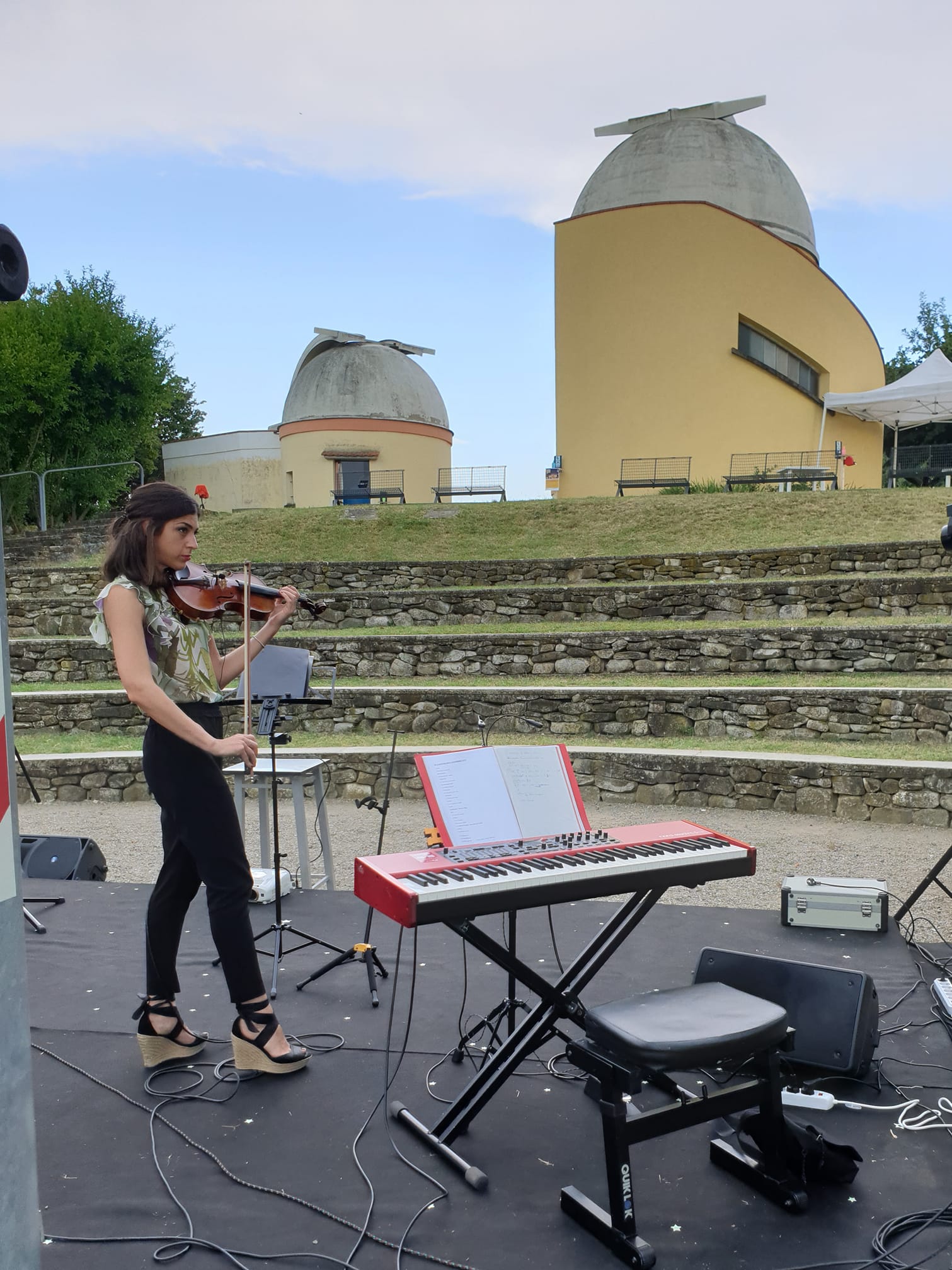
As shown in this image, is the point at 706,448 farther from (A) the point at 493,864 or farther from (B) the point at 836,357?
(A) the point at 493,864

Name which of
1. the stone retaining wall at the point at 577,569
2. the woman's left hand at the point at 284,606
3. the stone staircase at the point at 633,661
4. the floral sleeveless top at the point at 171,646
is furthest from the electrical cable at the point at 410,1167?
the stone retaining wall at the point at 577,569

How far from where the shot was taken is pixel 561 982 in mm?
2613

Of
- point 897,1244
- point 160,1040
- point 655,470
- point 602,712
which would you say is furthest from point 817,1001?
point 655,470

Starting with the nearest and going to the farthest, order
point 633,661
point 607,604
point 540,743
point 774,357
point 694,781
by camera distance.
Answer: point 694,781
point 540,743
point 633,661
point 607,604
point 774,357

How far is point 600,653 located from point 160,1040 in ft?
23.7

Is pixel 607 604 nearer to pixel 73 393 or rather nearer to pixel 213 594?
pixel 213 594

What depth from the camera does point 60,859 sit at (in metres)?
5.01

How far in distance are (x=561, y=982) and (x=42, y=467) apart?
18757 millimetres

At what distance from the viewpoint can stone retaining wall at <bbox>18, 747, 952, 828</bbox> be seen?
663 centimetres

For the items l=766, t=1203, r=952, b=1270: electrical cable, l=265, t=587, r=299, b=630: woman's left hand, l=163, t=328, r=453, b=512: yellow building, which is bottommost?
l=766, t=1203, r=952, b=1270: electrical cable

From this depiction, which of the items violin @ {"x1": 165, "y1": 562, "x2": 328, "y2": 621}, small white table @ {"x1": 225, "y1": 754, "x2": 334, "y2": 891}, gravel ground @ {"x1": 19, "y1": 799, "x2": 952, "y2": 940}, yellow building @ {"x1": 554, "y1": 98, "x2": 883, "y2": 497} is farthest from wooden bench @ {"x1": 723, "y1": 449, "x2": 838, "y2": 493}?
violin @ {"x1": 165, "y1": 562, "x2": 328, "y2": 621}

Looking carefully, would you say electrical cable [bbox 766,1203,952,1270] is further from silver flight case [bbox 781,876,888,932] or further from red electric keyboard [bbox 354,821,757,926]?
silver flight case [bbox 781,876,888,932]

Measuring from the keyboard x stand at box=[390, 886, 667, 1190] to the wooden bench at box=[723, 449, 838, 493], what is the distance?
1583 centimetres

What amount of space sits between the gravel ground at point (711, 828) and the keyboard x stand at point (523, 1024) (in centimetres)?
238
